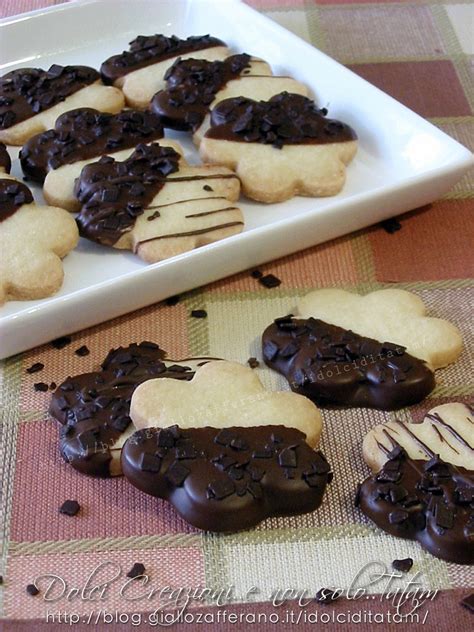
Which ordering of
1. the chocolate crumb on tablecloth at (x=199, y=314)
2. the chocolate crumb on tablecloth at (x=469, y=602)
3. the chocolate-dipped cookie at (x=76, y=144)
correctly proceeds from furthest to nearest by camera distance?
the chocolate-dipped cookie at (x=76, y=144) < the chocolate crumb on tablecloth at (x=199, y=314) < the chocolate crumb on tablecloth at (x=469, y=602)

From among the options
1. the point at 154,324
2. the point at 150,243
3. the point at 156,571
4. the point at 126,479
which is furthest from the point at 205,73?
the point at 156,571

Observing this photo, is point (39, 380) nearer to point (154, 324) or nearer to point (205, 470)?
point (154, 324)

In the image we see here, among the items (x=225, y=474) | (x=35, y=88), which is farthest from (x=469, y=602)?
(x=35, y=88)

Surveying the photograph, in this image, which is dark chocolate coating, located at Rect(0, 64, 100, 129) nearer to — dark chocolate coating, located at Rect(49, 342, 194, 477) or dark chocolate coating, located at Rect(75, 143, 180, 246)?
dark chocolate coating, located at Rect(75, 143, 180, 246)

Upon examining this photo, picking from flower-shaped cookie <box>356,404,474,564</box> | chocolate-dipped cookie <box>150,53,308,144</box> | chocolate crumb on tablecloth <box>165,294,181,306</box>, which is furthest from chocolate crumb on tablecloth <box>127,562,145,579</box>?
chocolate-dipped cookie <box>150,53,308,144</box>

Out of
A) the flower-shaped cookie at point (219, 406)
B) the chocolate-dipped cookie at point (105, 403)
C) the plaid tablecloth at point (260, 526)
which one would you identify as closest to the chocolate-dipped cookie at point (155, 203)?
the plaid tablecloth at point (260, 526)

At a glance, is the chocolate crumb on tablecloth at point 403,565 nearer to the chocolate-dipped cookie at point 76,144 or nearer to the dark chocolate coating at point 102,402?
the dark chocolate coating at point 102,402

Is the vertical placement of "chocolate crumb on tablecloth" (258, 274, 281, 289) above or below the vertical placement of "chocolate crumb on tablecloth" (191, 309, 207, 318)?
below
